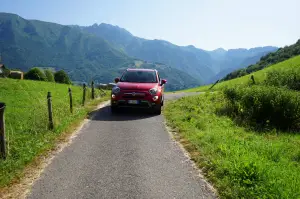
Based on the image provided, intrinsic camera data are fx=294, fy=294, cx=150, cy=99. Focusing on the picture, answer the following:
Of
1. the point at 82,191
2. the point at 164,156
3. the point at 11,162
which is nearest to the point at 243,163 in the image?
the point at 164,156

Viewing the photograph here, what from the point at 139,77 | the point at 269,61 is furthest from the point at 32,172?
the point at 269,61

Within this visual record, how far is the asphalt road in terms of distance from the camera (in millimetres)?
4887

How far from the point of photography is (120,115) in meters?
12.4

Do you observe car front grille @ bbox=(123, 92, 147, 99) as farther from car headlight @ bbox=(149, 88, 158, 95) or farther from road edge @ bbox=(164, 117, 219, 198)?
road edge @ bbox=(164, 117, 219, 198)

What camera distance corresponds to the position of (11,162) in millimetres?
5957

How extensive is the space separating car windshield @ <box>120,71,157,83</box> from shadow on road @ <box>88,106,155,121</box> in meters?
1.43

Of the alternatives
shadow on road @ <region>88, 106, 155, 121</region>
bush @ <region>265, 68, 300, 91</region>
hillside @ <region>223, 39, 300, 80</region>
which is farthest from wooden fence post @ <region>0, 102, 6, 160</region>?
hillside @ <region>223, 39, 300, 80</region>

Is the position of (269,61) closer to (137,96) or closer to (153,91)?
(153,91)

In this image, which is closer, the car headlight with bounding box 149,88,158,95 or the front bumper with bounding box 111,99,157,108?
the front bumper with bounding box 111,99,157,108

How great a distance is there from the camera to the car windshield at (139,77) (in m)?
13.5

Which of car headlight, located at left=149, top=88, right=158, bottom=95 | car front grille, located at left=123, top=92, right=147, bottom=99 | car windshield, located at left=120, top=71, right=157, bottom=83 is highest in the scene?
car windshield, located at left=120, top=71, right=157, bottom=83

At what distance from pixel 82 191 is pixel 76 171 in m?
0.99

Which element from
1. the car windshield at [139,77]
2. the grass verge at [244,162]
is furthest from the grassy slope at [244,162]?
the car windshield at [139,77]

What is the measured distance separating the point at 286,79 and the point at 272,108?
26.1 ft
